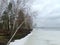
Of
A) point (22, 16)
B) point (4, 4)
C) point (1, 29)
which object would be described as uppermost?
point (4, 4)

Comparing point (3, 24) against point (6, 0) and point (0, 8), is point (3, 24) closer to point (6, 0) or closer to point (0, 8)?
point (0, 8)

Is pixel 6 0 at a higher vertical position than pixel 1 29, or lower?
higher

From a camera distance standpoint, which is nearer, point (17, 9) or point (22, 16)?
point (17, 9)

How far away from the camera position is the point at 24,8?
39.6m

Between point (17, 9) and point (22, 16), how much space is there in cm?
994

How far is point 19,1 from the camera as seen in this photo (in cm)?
3756

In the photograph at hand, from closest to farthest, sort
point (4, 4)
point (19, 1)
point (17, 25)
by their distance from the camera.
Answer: point (19, 1) < point (4, 4) < point (17, 25)

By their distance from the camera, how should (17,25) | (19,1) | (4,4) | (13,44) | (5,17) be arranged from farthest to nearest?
(5,17), (17,25), (4,4), (19,1), (13,44)

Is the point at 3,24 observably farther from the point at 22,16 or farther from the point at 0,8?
the point at 0,8

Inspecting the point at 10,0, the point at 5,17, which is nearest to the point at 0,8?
the point at 10,0

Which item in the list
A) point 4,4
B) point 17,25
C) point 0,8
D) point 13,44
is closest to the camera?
point 13,44

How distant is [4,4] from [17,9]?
324 centimetres

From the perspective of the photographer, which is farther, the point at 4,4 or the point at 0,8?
the point at 0,8

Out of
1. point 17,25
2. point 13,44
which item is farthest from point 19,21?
point 13,44
